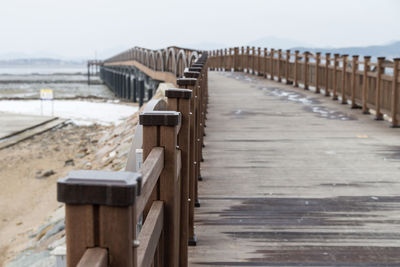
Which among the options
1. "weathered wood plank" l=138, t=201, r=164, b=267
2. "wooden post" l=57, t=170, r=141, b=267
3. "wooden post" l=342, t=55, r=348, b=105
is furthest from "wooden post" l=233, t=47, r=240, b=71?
"wooden post" l=57, t=170, r=141, b=267

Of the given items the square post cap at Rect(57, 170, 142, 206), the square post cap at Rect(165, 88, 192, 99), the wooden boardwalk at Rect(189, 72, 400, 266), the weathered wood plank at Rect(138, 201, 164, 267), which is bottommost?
the wooden boardwalk at Rect(189, 72, 400, 266)

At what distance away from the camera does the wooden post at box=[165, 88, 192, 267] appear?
11.7 feet

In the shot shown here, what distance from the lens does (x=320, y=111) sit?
13.4 m

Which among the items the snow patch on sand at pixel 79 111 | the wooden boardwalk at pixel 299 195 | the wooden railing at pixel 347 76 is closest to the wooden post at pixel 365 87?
the wooden railing at pixel 347 76

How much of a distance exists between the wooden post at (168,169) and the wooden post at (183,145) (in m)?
0.57

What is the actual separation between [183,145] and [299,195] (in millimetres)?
2696

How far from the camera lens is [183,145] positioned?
3.63 metres

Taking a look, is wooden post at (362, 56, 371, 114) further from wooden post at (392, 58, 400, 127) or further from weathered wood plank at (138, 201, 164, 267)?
weathered wood plank at (138, 201, 164, 267)

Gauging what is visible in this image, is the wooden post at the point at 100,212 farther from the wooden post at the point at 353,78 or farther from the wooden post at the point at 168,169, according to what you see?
the wooden post at the point at 353,78

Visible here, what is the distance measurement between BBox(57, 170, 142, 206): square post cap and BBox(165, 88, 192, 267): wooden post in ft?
6.92

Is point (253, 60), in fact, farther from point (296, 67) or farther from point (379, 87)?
point (379, 87)

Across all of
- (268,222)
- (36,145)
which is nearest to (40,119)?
(36,145)

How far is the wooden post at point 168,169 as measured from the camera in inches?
103

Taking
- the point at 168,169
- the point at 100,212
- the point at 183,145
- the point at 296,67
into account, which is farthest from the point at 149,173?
the point at 296,67
